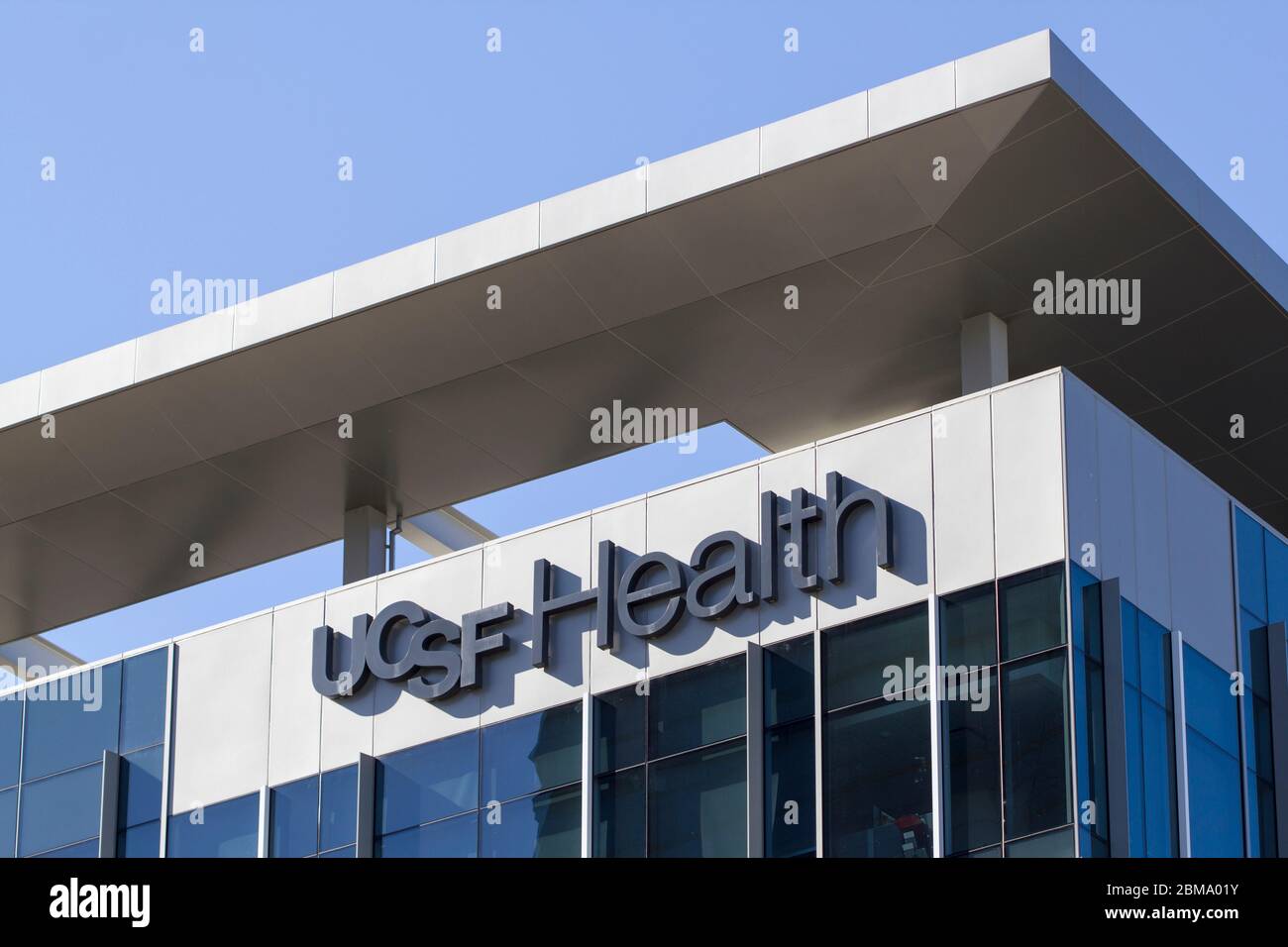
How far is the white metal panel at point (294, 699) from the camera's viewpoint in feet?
99.0

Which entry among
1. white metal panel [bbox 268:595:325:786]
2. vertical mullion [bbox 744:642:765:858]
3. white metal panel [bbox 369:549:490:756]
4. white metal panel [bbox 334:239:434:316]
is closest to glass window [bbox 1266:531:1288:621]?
vertical mullion [bbox 744:642:765:858]

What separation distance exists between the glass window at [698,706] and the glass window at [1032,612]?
340 cm

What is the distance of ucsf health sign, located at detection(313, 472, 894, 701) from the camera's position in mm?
25906

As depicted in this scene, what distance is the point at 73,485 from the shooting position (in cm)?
3422

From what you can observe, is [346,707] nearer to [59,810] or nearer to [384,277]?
[59,810]

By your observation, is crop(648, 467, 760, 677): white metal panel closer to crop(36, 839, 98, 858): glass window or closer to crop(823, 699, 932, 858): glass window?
crop(823, 699, 932, 858): glass window

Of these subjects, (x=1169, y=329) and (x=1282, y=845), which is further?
(x=1169, y=329)

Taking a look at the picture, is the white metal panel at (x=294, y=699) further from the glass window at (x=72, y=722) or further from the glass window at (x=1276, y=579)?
the glass window at (x=1276, y=579)

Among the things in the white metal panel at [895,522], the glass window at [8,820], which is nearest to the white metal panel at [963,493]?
the white metal panel at [895,522]
